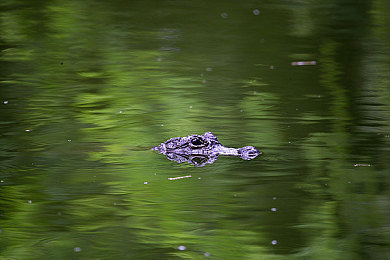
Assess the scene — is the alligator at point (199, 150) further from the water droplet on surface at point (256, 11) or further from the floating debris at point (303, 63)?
the water droplet on surface at point (256, 11)

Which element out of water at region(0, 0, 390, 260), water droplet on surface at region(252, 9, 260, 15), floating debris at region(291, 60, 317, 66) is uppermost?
water at region(0, 0, 390, 260)

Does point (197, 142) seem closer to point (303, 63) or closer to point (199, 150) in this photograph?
point (199, 150)

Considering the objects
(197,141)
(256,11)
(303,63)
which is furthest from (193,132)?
(256,11)

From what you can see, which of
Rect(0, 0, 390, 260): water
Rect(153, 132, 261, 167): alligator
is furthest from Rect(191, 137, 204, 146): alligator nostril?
Rect(0, 0, 390, 260): water

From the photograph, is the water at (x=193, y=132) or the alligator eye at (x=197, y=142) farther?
the alligator eye at (x=197, y=142)

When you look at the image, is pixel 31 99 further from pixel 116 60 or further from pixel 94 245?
pixel 94 245

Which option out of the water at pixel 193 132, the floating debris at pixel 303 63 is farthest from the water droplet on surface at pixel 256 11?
the floating debris at pixel 303 63

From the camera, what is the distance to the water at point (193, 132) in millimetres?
4949

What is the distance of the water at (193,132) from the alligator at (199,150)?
0.11 meters

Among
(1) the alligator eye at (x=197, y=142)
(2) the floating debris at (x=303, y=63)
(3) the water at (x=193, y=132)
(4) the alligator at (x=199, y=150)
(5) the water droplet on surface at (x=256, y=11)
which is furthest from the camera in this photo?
(5) the water droplet on surface at (x=256, y=11)

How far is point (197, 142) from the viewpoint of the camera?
666 centimetres

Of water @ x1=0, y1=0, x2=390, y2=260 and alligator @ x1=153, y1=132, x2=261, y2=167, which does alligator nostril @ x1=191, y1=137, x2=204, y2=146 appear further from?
water @ x1=0, y1=0, x2=390, y2=260

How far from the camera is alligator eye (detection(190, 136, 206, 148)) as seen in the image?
21.8 feet

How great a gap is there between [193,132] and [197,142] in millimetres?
635
